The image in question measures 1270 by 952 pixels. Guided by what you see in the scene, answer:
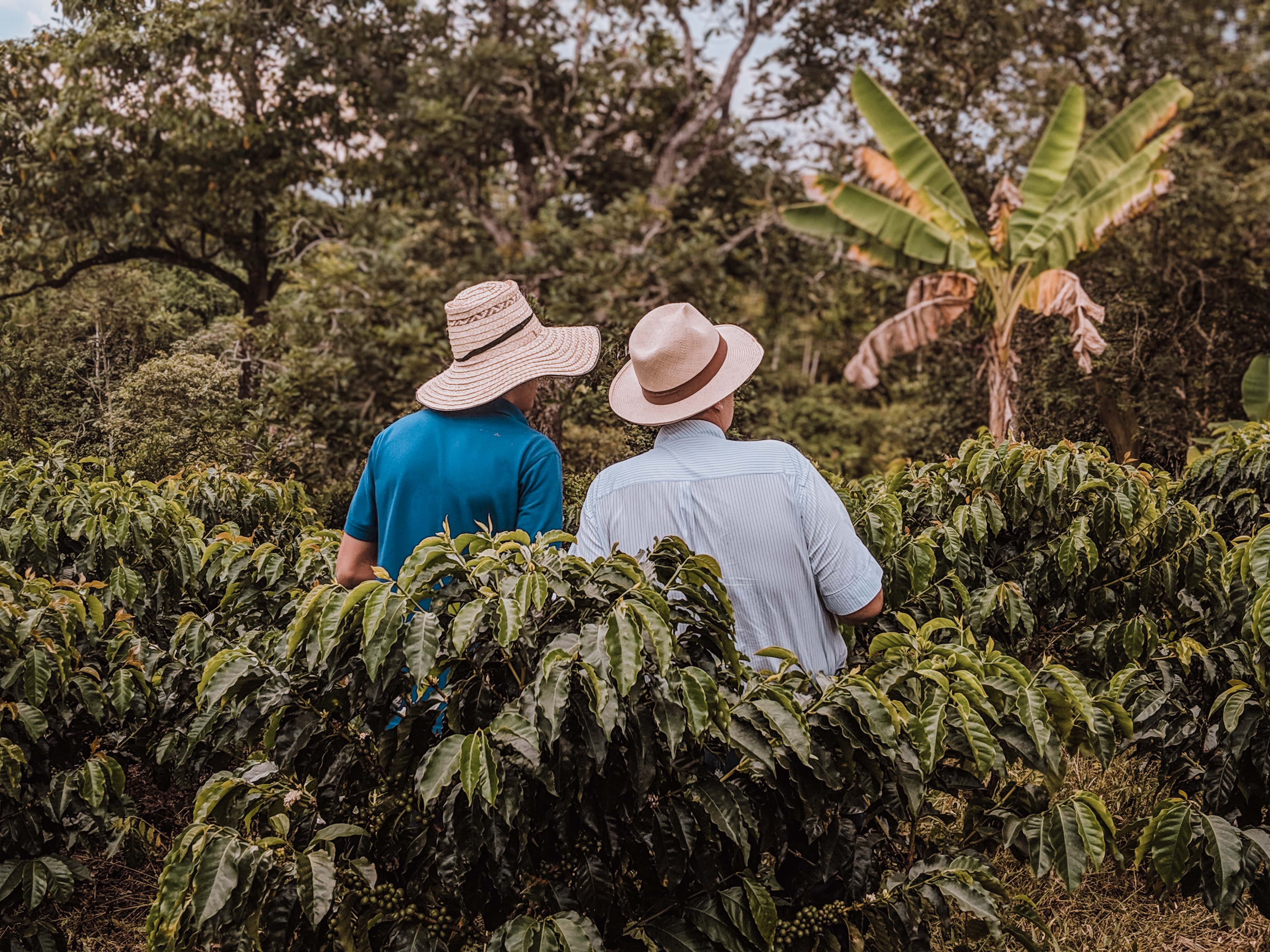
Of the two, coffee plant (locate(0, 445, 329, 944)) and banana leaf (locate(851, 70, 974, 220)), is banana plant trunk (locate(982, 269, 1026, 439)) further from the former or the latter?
coffee plant (locate(0, 445, 329, 944))

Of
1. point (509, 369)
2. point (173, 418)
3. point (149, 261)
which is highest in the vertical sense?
point (149, 261)

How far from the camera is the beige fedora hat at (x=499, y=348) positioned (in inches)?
99.5

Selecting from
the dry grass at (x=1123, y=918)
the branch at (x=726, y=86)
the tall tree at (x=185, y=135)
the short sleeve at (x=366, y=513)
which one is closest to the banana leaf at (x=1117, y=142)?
the branch at (x=726, y=86)

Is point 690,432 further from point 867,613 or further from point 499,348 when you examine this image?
point 499,348

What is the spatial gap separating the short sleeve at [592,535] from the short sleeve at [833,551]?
42 centimetres

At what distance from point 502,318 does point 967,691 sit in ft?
4.73

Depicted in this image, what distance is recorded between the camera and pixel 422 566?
185 cm

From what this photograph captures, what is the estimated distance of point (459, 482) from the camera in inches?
95.0

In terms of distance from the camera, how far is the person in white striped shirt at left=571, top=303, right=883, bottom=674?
2.16 meters

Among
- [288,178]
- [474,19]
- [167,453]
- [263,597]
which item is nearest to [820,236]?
[474,19]

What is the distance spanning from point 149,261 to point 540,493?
6.98 m

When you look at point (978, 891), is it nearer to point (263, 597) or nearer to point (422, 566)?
point (422, 566)

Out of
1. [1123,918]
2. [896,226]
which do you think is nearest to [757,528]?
[1123,918]

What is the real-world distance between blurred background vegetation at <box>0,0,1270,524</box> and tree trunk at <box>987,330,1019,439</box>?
238 millimetres
